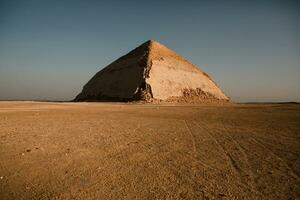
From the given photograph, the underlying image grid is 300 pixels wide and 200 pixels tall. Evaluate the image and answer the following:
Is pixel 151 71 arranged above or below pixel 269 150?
above

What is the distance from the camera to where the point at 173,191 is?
14.3ft

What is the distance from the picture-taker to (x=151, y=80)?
43.1m

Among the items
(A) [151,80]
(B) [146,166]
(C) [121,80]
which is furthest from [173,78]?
(B) [146,166]

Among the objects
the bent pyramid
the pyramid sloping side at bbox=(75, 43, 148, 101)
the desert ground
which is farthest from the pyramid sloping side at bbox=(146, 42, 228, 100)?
the desert ground

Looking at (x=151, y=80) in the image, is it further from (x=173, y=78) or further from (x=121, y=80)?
(x=121, y=80)

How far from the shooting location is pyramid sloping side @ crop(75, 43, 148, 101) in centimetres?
4369

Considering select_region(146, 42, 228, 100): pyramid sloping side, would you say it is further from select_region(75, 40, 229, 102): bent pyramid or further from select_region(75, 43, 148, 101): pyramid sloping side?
select_region(75, 43, 148, 101): pyramid sloping side

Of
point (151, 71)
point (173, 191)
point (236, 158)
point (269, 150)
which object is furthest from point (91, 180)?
point (151, 71)

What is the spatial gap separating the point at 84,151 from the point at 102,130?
3023mm

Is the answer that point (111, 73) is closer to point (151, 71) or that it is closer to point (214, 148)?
point (151, 71)

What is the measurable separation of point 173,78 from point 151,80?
20.7 ft

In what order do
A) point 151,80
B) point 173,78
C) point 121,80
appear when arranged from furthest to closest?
point 173,78 < point 121,80 < point 151,80

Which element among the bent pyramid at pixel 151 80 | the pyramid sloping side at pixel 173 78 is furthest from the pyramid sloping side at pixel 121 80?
the pyramid sloping side at pixel 173 78

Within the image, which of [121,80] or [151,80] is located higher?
[121,80]
